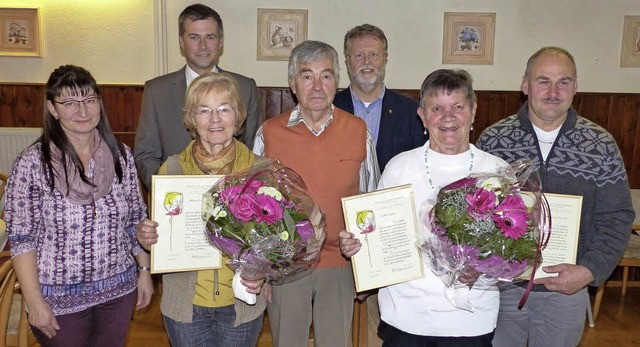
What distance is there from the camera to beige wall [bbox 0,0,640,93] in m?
5.77

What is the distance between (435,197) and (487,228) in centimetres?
26

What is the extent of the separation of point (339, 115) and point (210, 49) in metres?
1.06

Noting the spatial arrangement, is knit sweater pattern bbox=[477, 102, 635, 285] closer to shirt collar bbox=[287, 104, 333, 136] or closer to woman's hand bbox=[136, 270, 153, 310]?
shirt collar bbox=[287, 104, 333, 136]

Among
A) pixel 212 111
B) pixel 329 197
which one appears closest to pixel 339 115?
pixel 329 197

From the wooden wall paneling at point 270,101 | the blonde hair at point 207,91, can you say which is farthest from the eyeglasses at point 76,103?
the wooden wall paneling at point 270,101

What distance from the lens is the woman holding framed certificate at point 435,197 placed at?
206 centimetres

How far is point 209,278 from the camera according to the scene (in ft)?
7.14

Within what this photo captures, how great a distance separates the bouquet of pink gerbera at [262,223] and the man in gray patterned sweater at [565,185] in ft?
2.92

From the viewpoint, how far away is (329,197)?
97.9 inches

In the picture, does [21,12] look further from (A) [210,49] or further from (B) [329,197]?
(B) [329,197]

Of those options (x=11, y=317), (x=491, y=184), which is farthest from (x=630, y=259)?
(x=11, y=317)

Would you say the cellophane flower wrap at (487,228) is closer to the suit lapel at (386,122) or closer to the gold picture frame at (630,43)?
the suit lapel at (386,122)

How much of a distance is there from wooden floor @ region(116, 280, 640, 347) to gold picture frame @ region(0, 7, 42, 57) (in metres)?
3.02

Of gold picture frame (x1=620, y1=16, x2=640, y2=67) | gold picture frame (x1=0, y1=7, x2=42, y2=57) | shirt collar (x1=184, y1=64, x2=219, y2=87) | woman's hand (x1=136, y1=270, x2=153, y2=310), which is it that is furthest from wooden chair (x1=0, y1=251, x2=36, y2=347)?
gold picture frame (x1=620, y1=16, x2=640, y2=67)
